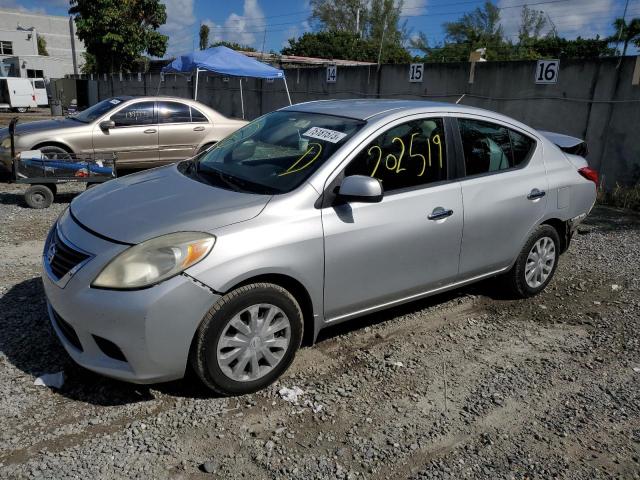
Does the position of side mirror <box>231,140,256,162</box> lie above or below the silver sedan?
above

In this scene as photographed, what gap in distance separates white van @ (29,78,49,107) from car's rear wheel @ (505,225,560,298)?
35.9 meters

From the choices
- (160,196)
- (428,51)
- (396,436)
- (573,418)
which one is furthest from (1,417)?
(428,51)

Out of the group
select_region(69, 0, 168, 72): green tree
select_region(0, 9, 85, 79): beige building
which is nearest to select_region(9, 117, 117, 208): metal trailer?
select_region(69, 0, 168, 72): green tree

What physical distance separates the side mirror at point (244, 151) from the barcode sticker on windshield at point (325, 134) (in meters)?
0.48

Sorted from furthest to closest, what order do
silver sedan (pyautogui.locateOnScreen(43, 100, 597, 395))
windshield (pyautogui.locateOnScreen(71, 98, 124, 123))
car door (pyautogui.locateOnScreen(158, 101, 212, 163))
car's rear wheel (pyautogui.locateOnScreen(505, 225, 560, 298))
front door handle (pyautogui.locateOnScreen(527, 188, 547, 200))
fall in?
car door (pyautogui.locateOnScreen(158, 101, 212, 163)), windshield (pyautogui.locateOnScreen(71, 98, 124, 123)), car's rear wheel (pyautogui.locateOnScreen(505, 225, 560, 298)), front door handle (pyautogui.locateOnScreen(527, 188, 547, 200)), silver sedan (pyautogui.locateOnScreen(43, 100, 597, 395))

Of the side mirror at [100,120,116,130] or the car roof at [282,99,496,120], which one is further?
the side mirror at [100,120,116,130]

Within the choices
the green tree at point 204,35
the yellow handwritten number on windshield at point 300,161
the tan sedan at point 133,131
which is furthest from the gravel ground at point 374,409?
the green tree at point 204,35

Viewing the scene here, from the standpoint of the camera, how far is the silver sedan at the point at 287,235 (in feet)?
9.39

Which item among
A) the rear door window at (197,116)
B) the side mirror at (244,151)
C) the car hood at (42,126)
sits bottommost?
the car hood at (42,126)

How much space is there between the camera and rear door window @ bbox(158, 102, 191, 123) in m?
9.62

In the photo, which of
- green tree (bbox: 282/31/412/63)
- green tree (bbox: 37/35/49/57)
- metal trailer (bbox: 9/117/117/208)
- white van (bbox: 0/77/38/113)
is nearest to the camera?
metal trailer (bbox: 9/117/117/208)

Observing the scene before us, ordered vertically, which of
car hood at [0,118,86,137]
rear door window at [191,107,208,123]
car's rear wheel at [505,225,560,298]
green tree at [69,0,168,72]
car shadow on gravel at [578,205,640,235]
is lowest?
car shadow on gravel at [578,205,640,235]

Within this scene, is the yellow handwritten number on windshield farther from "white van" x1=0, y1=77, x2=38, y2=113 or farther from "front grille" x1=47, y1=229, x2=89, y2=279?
"white van" x1=0, y1=77, x2=38, y2=113

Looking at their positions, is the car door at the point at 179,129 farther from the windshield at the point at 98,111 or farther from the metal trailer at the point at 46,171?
the metal trailer at the point at 46,171
